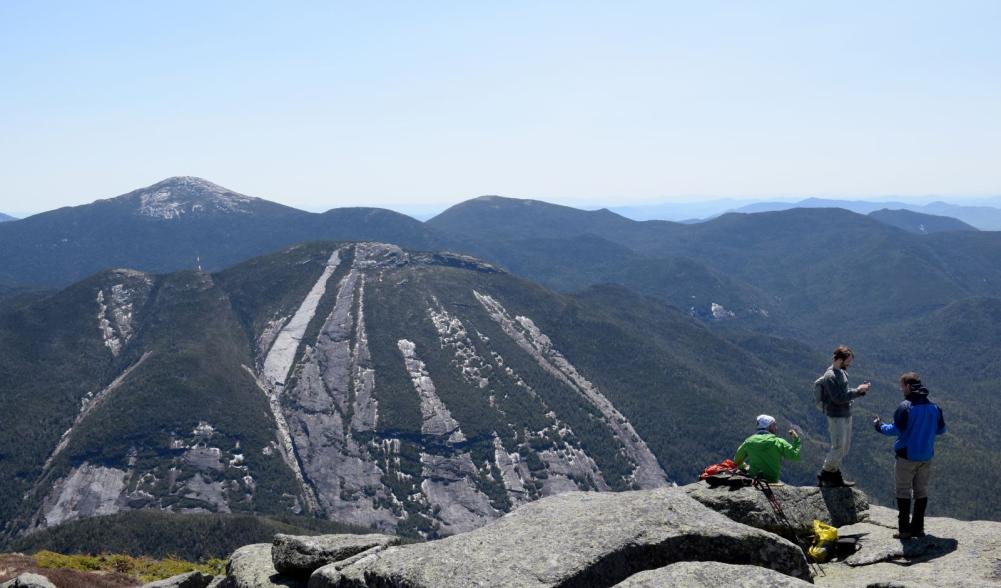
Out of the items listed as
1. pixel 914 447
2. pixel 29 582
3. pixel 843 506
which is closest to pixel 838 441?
pixel 843 506

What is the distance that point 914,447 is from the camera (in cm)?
2127

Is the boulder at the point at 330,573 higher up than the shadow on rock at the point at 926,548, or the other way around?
the shadow on rock at the point at 926,548

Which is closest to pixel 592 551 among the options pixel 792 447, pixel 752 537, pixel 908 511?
pixel 752 537

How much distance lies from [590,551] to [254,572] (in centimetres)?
1369

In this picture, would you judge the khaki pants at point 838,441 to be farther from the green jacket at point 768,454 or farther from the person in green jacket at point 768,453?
the green jacket at point 768,454

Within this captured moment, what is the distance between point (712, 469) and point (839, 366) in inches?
244

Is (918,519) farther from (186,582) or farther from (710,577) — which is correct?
(186,582)

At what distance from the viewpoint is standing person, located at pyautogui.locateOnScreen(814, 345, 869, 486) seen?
23891 mm

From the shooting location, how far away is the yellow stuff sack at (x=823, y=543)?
2033 cm

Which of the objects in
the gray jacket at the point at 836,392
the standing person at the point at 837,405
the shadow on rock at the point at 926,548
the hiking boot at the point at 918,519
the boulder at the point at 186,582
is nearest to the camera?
the shadow on rock at the point at 926,548

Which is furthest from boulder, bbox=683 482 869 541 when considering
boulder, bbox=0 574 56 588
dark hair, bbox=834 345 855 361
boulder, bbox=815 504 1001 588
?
boulder, bbox=0 574 56 588

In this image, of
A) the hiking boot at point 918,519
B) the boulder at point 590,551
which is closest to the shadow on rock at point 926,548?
the hiking boot at point 918,519

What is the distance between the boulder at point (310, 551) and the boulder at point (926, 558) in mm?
14713

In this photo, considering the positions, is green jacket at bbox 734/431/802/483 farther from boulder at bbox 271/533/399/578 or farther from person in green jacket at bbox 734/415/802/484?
boulder at bbox 271/533/399/578
